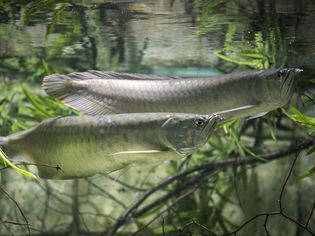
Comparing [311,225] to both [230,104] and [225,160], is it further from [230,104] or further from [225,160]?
[230,104]

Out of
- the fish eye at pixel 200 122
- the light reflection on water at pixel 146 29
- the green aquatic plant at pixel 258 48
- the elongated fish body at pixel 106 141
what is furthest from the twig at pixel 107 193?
the fish eye at pixel 200 122

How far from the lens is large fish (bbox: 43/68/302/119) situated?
2.35 metres

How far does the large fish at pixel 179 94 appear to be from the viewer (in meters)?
2.35

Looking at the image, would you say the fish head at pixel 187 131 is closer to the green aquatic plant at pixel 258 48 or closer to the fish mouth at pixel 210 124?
the fish mouth at pixel 210 124

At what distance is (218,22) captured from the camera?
334 cm

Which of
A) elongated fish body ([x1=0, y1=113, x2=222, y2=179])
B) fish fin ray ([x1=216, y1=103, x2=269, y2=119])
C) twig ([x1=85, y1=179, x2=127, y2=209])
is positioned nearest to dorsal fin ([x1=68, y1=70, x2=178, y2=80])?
elongated fish body ([x1=0, y1=113, x2=222, y2=179])

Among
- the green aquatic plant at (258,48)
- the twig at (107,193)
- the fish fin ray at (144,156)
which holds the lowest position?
the twig at (107,193)

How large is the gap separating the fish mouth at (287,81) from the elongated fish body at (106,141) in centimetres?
63

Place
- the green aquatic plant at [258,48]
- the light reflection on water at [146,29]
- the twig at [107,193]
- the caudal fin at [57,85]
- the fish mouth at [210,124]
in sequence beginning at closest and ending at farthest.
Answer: the fish mouth at [210,124] → the caudal fin at [57,85] → the light reflection on water at [146,29] → the green aquatic plant at [258,48] → the twig at [107,193]

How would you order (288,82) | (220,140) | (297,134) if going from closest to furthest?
(288,82), (220,140), (297,134)

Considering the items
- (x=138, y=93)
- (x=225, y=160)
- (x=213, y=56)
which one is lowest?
(x=225, y=160)

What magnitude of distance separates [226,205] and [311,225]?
38.3 inches

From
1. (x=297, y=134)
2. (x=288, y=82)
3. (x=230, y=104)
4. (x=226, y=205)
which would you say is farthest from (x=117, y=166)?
(x=297, y=134)

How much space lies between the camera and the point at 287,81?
2.33 meters
